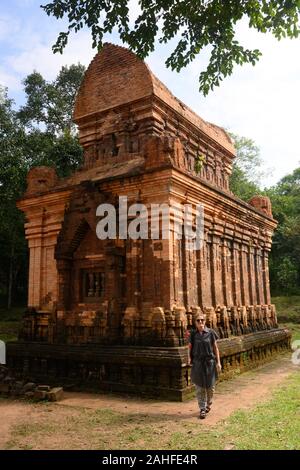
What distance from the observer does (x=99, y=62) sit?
1414cm

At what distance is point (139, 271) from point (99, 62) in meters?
8.27

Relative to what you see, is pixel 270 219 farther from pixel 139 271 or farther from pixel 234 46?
pixel 234 46

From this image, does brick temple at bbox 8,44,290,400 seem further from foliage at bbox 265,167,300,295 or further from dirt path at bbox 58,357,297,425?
foliage at bbox 265,167,300,295

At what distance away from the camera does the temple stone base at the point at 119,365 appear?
26.7 ft

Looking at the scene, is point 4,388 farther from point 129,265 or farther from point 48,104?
Result: point 48,104

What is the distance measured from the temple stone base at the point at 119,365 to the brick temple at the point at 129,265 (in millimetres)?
26

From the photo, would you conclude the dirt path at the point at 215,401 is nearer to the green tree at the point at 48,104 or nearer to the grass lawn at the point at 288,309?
the grass lawn at the point at 288,309

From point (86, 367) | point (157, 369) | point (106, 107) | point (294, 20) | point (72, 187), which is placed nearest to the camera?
point (294, 20)

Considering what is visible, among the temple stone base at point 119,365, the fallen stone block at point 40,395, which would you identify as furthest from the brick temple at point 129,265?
the fallen stone block at point 40,395

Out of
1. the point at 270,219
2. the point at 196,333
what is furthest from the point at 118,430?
the point at 270,219

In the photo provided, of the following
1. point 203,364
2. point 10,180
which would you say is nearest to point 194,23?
point 203,364

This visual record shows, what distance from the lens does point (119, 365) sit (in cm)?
877

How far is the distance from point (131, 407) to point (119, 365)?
1298 millimetres

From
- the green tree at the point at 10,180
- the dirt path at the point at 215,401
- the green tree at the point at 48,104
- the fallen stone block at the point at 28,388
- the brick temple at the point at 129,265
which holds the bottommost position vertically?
the dirt path at the point at 215,401
